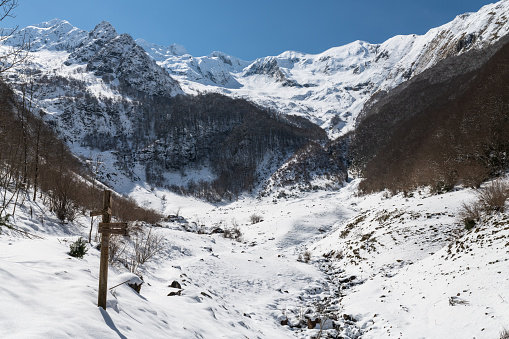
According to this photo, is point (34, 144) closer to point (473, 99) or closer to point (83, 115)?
point (473, 99)

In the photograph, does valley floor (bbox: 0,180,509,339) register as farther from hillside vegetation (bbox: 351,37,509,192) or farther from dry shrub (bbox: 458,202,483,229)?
hillside vegetation (bbox: 351,37,509,192)

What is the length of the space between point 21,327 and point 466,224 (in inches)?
582

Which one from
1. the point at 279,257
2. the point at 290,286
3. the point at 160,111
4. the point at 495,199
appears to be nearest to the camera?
the point at 495,199

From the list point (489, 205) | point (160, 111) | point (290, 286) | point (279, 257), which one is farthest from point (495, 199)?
point (160, 111)

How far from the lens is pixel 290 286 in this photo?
1309cm

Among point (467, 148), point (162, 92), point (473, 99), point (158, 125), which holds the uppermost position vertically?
point (162, 92)

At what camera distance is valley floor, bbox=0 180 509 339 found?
4.55 m

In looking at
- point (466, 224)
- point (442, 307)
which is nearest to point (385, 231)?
point (466, 224)

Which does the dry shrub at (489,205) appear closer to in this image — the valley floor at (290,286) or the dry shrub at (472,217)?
the dry shrub at (472,217)

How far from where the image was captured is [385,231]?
16.2 m

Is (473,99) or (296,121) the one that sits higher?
(296,121)

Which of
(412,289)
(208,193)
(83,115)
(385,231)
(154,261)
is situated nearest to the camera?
(412,289)

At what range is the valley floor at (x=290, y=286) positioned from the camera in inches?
179

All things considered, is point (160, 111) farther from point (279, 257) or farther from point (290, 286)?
point (290, 286)
